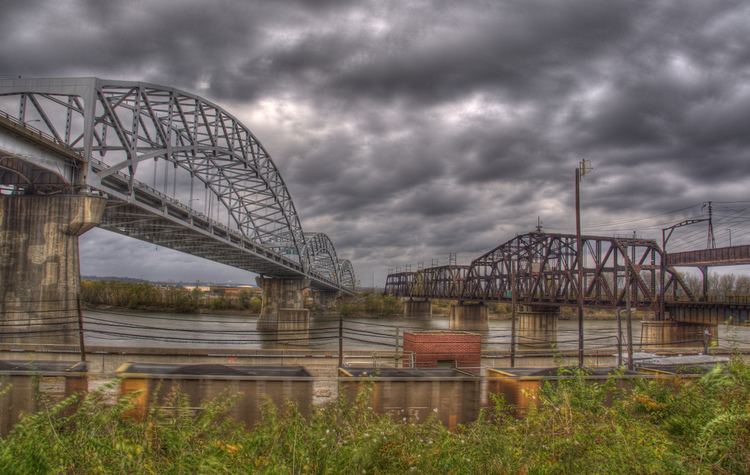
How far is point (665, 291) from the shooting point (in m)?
49.8

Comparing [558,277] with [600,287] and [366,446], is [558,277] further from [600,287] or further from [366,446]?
[366,446]

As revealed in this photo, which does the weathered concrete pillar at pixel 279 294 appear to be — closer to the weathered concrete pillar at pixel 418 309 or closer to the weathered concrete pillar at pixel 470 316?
the weathered concrete pillar at pixel 470 316

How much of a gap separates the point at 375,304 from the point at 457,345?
9920 cm

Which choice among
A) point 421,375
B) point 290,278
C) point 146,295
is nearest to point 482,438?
point 421,375

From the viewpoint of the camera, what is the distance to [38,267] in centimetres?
2408

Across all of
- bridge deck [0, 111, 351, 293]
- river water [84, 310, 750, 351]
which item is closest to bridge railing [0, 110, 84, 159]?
bridge deck [0, 111, 351, 293]

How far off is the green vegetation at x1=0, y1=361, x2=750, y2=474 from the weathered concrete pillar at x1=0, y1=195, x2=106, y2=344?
820 inches

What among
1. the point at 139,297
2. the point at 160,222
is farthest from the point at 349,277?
the point at 160,222

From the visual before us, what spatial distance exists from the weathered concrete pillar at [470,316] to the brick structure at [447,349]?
66.3 meters

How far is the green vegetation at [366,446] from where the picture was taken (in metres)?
4.66

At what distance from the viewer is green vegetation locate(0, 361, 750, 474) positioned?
466 cm

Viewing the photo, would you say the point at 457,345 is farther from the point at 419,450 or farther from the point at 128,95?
the point at 128,95

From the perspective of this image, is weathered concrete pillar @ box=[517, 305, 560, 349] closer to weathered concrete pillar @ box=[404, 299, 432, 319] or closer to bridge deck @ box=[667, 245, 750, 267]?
bridge deck @ box=[667, 245, 750, 267]

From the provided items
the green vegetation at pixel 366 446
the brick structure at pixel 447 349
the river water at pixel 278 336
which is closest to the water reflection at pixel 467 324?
the river water at pixel 278 336
